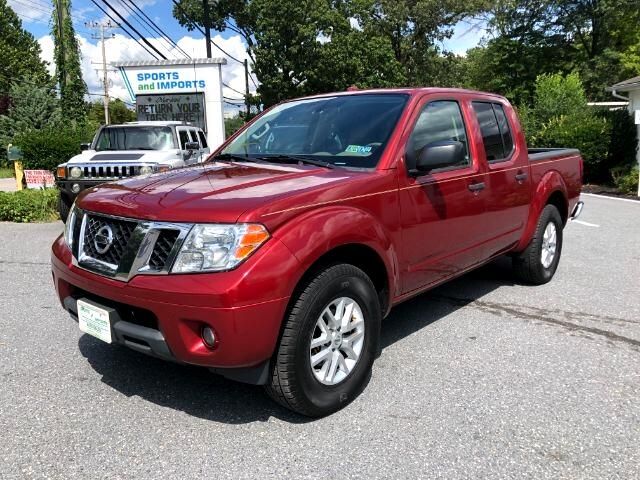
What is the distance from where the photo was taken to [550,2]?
125ft

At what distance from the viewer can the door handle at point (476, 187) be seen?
13.9 ft

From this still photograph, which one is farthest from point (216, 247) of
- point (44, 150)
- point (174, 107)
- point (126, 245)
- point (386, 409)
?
point (174, 107)

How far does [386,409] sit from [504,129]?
292 cm

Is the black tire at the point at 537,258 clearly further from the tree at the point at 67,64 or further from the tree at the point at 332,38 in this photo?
the tree at the point at 332,38

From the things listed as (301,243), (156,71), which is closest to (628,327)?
(301,243)

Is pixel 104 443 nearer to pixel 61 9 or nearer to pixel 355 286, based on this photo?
pixel 355 286

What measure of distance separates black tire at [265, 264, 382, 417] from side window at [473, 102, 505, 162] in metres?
1.99

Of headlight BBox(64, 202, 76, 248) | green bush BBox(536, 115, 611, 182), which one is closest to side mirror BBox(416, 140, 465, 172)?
headlight BBox(64, 202, 76, 248)

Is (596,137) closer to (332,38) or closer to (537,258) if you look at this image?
(537,258)

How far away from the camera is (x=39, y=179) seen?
12.9 metres

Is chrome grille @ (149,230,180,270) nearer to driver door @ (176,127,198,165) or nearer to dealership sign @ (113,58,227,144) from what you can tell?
driver door @ (176,127,198,165)

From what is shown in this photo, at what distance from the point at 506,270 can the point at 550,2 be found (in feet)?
124

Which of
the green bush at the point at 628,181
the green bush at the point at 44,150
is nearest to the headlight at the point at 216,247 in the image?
the green bush at the point at 44,150

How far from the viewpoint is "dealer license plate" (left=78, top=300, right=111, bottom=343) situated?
299 centimetres
